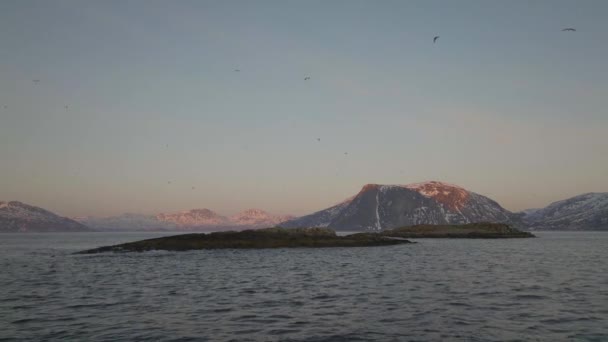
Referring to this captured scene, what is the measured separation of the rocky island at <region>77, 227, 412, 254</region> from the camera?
114000 millimetres

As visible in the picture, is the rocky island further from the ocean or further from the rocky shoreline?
the ocean

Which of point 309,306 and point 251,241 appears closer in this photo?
point 309,306

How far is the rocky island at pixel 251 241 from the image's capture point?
114000 mm

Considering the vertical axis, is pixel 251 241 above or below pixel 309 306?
above

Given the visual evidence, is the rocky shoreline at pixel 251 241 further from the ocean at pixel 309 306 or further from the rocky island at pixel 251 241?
the ocean at pixel 309 306

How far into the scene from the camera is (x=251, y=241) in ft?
409

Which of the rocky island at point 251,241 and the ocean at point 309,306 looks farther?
the rocky island at point 251,241

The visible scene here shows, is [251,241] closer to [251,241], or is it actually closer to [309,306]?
[251,241]

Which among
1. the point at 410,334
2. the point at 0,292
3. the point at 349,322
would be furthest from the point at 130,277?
the point at 410,334

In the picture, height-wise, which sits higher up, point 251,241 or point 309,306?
point 251,241

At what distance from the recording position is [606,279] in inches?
1935

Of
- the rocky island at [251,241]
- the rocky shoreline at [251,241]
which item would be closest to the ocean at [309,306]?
the rocky shoreline at [251,241]

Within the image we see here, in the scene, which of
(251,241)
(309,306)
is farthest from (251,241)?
(309,306)

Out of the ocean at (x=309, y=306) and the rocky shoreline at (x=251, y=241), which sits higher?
the rocky shoreline at (x=251, y=241)
